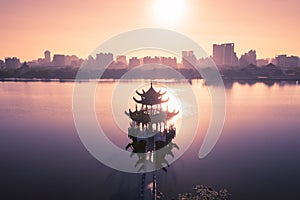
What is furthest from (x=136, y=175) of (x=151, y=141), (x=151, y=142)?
(x=151, y=141)

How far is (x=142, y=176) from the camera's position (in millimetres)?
18812

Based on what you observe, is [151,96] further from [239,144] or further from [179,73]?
[179,73]

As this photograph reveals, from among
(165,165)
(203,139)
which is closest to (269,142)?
(203,139)

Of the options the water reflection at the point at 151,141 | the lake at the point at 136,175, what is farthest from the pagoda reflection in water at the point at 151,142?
the lake at the point at 136,175

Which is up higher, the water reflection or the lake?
the water reflection

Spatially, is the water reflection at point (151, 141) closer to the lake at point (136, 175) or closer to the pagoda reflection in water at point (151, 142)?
the pagoda reflection in water at point (151, 142)

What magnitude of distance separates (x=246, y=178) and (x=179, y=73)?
168 meters

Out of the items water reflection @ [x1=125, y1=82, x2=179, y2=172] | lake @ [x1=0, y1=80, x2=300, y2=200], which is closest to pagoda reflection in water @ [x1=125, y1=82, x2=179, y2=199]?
water reflection @ [x1=125, y1=82, x2=179, y2=172]

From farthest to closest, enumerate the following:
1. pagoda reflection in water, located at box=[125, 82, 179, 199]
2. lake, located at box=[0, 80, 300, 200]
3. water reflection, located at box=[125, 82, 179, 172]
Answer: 1. water reflection, located at box=[125, 82, 179, 172]
2. pagoda reflection in water, located at box=[125, 82, 179, 199]
3. lake, located at box=[0, 80, 300, 200]

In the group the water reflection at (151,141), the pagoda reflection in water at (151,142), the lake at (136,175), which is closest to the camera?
the lake at (136,175)

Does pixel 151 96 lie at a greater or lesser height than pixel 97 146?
greater

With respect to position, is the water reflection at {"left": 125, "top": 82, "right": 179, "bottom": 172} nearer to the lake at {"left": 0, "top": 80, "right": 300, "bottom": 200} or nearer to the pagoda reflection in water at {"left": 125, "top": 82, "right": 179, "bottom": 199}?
the pagoda reflection in water at {"left": 125, "top": 82, "right": 179, "bottom": 199}

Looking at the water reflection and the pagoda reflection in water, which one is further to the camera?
the water reflection

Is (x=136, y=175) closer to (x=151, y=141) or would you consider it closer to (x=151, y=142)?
(x=151, y=142)
